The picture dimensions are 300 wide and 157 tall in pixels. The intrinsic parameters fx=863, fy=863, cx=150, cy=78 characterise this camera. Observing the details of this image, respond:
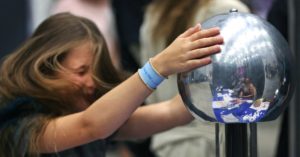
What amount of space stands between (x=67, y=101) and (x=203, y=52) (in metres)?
0.56

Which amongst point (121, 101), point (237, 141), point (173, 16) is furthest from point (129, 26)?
point (237, 141)

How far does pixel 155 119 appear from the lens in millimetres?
2162

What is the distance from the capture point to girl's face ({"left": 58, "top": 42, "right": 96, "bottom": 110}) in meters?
2.11

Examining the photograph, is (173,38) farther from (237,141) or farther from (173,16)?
(237,141)

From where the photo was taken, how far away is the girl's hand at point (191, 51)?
65.4 inches

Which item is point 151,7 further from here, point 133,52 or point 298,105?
point 298,105

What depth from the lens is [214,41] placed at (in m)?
1.66

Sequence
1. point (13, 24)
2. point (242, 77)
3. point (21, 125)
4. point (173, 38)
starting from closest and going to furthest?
point (242, 77) → point (21, 125) → point (173, 38) → point (13, 24)

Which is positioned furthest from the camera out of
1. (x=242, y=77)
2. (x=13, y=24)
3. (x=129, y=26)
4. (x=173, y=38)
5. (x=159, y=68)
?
(x=13, y=24)

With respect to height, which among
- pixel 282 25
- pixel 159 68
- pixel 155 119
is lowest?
pixel 155 119

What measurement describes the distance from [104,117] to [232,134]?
0.29 m

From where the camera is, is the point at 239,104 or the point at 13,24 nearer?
the point at 239,104

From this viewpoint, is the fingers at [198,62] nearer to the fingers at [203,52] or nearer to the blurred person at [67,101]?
the fingers at [203,52]

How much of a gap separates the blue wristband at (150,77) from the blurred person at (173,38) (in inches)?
24.3
